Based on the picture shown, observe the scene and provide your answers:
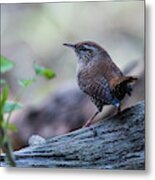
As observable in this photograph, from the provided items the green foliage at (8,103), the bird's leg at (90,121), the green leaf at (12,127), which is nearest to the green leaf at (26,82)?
the green foliage at (8,103)

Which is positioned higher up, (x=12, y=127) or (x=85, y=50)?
(x=85, y=50)

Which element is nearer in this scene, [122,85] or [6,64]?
[122,85]

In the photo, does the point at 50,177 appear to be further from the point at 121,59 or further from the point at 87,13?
the point at 87,13

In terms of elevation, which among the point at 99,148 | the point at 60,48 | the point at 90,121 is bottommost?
the point at 99,148

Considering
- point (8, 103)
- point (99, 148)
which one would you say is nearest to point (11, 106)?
point (8, 103)

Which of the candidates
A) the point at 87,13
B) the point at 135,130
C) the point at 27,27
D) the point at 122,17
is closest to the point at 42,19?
the point at 27,27

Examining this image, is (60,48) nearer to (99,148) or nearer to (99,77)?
(99,77)
